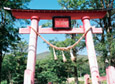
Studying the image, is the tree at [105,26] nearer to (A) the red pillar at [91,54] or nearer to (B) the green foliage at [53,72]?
(A) the red pillar at [91,54]

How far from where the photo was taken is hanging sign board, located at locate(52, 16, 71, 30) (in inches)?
179

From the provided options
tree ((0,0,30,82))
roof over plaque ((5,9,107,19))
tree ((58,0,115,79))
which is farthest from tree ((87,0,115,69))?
tree ((0,0,30,82))

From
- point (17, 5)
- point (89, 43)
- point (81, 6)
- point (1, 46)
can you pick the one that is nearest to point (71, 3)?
point (81, 6)

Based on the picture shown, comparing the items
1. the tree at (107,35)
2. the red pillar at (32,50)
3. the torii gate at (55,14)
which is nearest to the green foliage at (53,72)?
the tree at (107,35)

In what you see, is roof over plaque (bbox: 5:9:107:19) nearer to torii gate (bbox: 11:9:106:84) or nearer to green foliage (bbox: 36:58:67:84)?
torii gate (bbox: 11:9:106:84)

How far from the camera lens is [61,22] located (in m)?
4.63

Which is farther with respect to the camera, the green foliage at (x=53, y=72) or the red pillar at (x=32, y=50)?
the green foliage at (x=53, y=72)

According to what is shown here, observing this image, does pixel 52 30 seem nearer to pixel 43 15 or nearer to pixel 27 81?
pixel 43 15

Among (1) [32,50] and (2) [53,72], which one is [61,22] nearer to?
(1) [32,50]

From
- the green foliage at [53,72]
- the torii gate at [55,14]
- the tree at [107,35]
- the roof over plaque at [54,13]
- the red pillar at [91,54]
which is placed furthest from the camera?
the green foliage at [53,72]

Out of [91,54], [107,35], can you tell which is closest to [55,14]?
[91,54]

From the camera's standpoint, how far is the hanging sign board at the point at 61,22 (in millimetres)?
4555

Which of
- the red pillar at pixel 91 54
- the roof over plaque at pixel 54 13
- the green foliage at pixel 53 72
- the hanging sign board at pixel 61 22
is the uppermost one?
the roof over plaque at pixel 54 13

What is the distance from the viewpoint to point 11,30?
10109 mm
